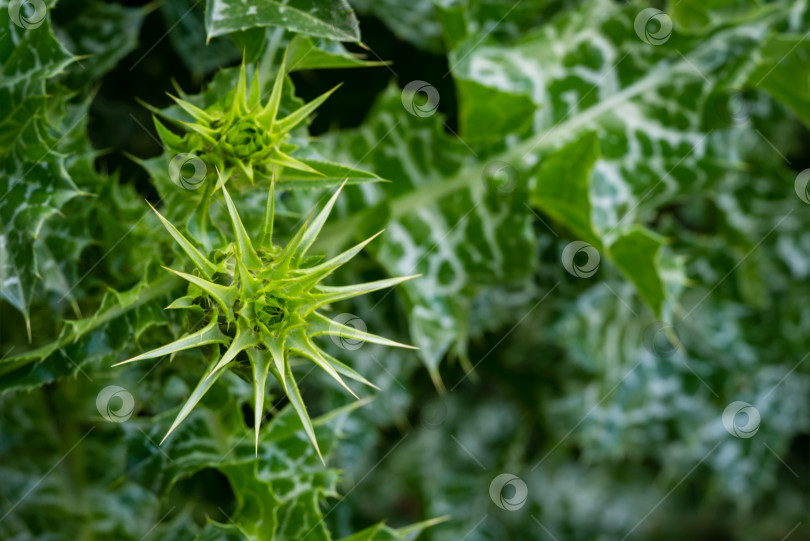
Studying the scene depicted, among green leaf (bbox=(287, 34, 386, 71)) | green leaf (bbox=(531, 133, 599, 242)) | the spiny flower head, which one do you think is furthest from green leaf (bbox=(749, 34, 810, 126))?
the spiny flower head

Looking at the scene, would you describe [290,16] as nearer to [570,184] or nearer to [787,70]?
[570,184]

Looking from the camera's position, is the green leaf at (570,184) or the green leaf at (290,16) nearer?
the green leaf at (290,16)

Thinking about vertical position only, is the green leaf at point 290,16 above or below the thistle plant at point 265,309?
above

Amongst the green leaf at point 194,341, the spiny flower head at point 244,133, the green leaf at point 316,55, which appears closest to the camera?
the green leaf at point 194,341

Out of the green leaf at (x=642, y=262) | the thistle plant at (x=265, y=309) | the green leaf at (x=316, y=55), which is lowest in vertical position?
the green leaf at (x=642, y=262)

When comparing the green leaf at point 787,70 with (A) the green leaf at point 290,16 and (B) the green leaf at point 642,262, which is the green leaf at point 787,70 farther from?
(A) the green leaf at point 290,16

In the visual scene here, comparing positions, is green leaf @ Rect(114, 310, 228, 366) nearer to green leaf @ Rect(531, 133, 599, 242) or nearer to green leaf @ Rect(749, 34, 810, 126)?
green leaf @ Rect(531, 133, 599, 242)

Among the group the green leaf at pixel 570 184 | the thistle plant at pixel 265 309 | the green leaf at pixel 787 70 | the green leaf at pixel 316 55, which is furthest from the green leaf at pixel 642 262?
the thistle plant at pixel 265 309

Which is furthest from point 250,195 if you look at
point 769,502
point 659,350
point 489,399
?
point 769,502
